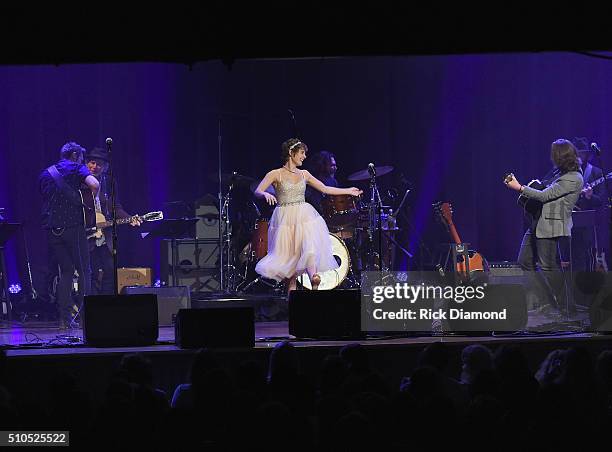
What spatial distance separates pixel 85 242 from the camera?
10891 millimetres

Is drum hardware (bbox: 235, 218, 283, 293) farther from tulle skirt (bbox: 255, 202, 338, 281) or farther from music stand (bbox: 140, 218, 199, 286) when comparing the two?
tulle skirt (bbox: 255, 202, 338, 281)

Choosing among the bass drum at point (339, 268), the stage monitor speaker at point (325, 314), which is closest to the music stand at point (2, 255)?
the bass drum at point (339, 268)

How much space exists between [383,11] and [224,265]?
9317 mm

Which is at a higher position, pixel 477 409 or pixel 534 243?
pixel 534 243

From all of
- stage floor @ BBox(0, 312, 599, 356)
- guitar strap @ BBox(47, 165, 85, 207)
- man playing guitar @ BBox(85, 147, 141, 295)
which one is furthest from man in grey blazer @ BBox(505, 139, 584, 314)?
man playing guitar @ BBox(85, 147, 141, 295)

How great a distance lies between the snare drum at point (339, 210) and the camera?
43.9 ft

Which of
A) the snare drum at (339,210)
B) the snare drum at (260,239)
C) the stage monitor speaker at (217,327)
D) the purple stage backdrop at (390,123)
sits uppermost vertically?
the purple stage backdrop at (390,123)

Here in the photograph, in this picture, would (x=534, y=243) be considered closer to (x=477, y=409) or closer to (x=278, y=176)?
(x=278, y=176)

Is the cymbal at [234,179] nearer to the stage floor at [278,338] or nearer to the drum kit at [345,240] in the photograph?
the drum kit at [345,240]


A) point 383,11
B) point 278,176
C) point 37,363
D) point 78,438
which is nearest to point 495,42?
point 383,11

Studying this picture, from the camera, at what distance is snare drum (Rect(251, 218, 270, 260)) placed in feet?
42.6

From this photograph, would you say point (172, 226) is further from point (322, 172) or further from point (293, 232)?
point (293, 232)

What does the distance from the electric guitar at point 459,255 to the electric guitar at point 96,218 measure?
4.21 meters

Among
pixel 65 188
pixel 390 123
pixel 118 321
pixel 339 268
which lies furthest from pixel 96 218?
pixel 390 123
